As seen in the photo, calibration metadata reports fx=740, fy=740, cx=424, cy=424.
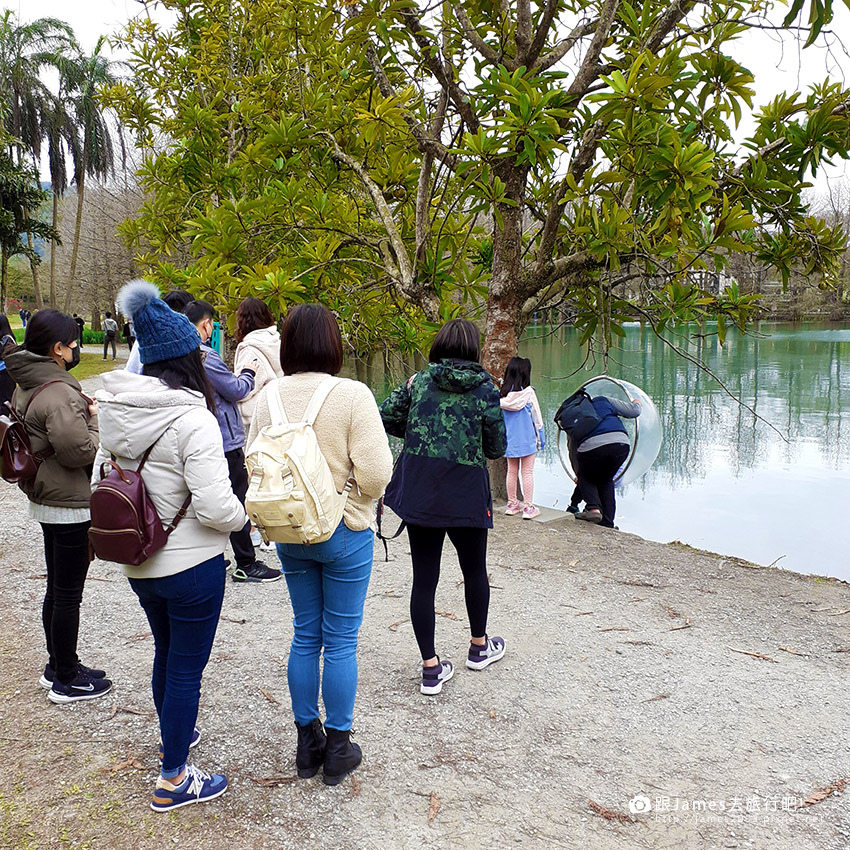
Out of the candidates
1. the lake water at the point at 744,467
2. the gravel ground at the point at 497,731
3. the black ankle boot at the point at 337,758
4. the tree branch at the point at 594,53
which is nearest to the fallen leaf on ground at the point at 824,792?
the gravel ground at the point at 497,731

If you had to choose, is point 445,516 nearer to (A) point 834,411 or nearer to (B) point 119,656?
(B) point 119,656

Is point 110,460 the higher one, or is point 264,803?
point 110,460

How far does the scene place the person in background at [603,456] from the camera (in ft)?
22.9

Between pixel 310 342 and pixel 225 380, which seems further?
pixel 225 380

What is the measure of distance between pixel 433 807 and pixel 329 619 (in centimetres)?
74

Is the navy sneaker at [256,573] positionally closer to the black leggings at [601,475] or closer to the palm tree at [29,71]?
the black leggings at [601,475]

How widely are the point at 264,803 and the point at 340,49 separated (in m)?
5.51

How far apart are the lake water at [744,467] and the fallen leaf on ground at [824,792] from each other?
3015mm

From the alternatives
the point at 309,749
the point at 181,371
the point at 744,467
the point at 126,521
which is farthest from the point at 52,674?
the point at 744,467

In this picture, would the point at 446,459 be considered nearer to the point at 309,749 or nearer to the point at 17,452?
the point at 309,749

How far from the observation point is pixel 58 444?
117 inches

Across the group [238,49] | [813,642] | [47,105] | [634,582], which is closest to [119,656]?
[634,582]

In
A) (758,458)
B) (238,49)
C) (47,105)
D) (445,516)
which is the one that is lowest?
(758,458)

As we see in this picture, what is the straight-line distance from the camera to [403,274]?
7.26 m
